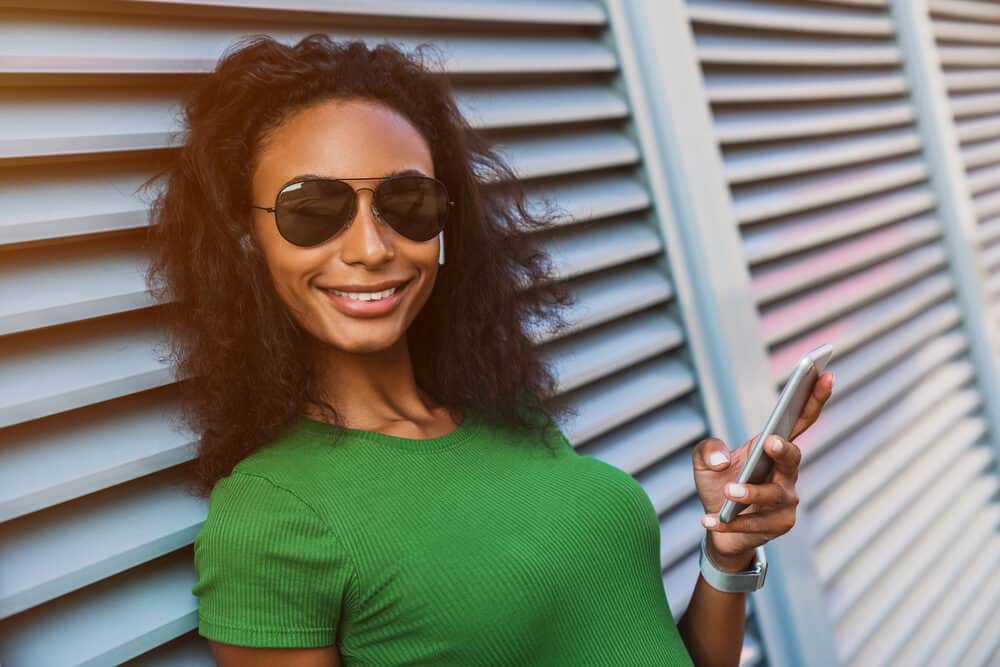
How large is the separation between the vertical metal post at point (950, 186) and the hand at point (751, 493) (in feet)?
9.67

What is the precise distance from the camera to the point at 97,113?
1452 mm

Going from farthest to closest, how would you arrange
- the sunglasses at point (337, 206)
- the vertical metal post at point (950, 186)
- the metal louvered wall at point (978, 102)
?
the metal louvered wall at point (978, 102)
the vertical metal post at point (950, 186)
the sunglasses at point (337, 206)

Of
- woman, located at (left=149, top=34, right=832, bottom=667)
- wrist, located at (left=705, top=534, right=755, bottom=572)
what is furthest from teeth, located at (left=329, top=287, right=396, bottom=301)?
wrist, located at (left=705, top=534, right=755, bottom=572)

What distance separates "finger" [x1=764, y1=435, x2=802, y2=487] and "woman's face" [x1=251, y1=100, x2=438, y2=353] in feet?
2.01

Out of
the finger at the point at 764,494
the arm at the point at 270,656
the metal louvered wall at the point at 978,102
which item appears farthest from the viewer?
the metal louvered wall at the point at 978,102

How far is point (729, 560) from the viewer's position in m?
1.69

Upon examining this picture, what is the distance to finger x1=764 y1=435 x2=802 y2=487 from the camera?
144 centimetres

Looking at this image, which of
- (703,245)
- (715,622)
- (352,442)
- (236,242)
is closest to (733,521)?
(715,622)

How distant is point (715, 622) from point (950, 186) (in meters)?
3.05

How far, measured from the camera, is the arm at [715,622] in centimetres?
173

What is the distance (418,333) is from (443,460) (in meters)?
0.38

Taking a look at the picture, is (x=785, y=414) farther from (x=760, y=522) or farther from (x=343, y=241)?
(x=343, y=241)

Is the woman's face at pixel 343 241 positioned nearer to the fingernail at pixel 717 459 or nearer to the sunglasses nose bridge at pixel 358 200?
the sunglasses nose bridge at pixel 358 200

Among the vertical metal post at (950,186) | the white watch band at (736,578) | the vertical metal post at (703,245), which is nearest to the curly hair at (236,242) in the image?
the white watch band at (736,578)
